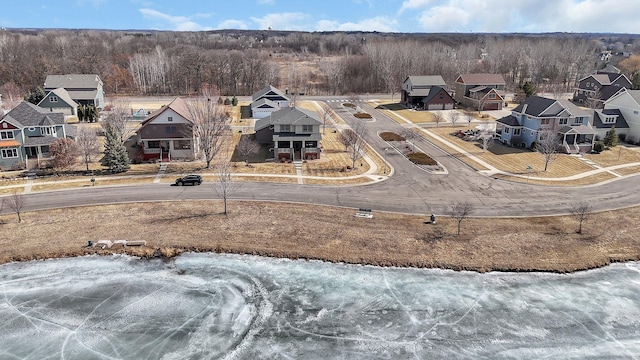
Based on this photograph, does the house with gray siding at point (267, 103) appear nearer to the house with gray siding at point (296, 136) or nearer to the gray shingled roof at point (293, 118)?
A: the gray shingled roof at point (293, 118)

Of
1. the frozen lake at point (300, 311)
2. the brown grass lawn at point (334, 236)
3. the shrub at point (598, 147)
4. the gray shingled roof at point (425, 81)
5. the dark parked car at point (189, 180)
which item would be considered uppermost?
the gray shingled roof at point (425, 81)

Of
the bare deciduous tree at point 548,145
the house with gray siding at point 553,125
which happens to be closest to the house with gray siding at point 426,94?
the house with gray siding at point 553,125

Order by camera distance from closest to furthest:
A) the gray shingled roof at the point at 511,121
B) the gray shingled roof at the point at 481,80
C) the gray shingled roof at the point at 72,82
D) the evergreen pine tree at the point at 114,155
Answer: the evergreen pine tree at the point at 114,155 → the gray shingled roof at the point at 511,121 → the gray shingled roof at the point at 72,82 → the gray shingled roof at the point at 481,80

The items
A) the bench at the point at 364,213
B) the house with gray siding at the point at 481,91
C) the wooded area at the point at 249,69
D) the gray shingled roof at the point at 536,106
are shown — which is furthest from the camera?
the wooded area at the point at 249,69

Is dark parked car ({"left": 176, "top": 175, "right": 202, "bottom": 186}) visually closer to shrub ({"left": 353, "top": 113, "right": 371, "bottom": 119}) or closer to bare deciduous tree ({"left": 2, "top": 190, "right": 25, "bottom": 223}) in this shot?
bare deciduous tree ({"left": 2, "top": 190, "right": 25, "bottom": 223})

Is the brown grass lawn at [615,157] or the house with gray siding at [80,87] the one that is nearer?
the brown grass lawn at [615,157]

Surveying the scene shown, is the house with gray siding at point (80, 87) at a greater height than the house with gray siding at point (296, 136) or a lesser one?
greater

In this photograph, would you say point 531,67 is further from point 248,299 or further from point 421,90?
point 248,299
